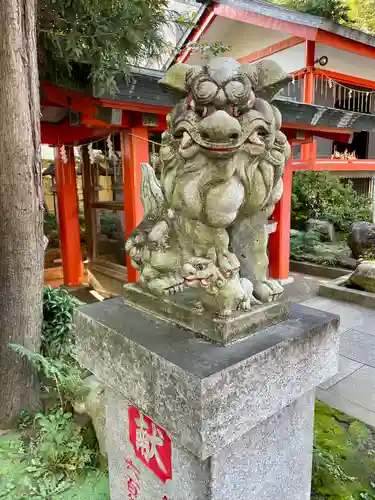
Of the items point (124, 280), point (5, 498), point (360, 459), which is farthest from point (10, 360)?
point (124, 280)

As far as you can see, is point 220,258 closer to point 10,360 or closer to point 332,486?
point 332,486

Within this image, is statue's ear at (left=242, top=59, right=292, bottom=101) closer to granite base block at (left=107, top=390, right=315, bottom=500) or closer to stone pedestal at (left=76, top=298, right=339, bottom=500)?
stone pedestal at (left=76, top=298, right=339, bottom=500)

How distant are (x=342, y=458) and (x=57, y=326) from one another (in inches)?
92.0

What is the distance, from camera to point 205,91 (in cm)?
117

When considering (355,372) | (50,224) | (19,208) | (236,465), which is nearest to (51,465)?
(236,465)

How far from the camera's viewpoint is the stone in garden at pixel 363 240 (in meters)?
7.54

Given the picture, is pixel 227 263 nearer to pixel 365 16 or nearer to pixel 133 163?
pixel 133 163

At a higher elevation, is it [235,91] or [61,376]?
[235,91]

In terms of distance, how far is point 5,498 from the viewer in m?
2.08

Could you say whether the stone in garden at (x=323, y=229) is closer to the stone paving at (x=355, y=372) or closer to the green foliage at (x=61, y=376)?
the stone paving at (x=355, y=372)

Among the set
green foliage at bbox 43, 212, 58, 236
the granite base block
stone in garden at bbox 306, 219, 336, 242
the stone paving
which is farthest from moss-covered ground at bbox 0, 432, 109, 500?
green foliage at bbox 43, 212, 58, 236

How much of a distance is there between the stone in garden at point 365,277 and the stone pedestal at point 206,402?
458 centimetres

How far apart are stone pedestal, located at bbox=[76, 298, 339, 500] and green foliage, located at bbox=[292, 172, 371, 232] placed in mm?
9412

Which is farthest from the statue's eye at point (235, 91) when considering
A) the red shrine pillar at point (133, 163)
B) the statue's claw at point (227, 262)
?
the red shrine pillar at point (133, 163)
